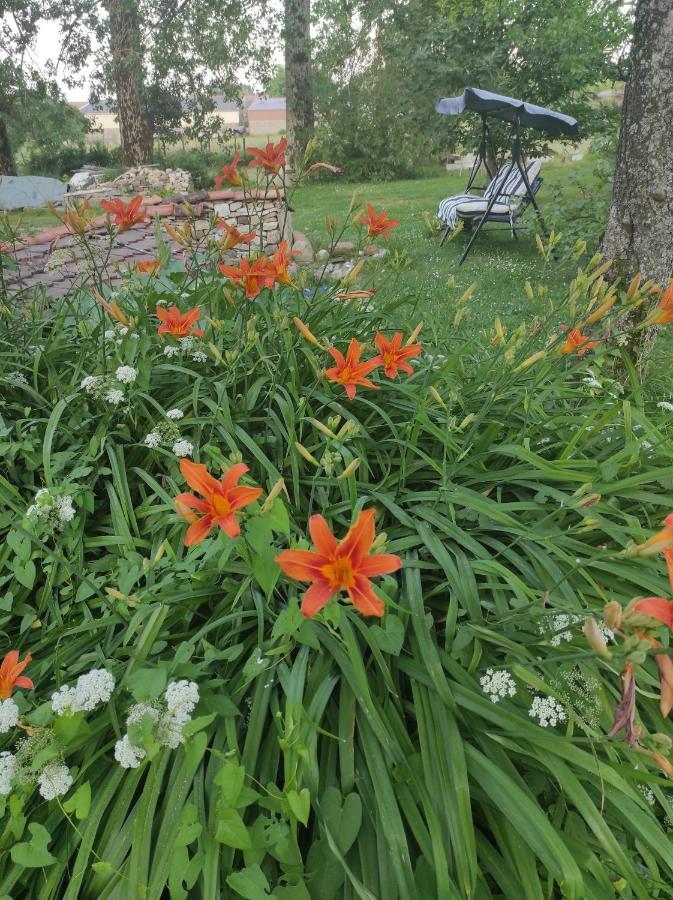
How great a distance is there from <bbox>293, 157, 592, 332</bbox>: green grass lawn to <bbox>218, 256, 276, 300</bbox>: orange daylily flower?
50 cm

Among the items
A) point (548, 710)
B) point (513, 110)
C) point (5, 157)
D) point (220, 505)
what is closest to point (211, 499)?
point (220, 505)

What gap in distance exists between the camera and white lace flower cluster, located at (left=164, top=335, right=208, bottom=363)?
1.60 meters

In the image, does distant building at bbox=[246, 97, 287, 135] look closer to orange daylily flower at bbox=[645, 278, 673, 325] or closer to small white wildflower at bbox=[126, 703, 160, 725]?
orange daylily flower at bbox=[645, 278, 673, 325]

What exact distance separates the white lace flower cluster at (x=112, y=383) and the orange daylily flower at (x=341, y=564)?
33.0 inches

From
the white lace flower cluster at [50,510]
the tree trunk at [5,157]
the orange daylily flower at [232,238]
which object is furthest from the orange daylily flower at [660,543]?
the tree trunk at [5,157]

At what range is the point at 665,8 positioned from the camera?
2500 mm

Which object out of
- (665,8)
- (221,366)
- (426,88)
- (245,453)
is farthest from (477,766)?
(426,88)

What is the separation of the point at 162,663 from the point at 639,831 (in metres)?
0.79

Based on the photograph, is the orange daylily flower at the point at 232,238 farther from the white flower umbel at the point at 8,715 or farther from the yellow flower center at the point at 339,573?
→ the white flower umbel at the point at 8,715

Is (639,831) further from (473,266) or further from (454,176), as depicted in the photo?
(454,176)

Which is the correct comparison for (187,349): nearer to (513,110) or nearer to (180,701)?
(180,701)

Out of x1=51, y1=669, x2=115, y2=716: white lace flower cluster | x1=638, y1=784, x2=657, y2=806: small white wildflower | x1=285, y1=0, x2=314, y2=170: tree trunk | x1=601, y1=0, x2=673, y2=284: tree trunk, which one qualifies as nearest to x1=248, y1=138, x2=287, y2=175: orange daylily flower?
x1=51, y1=669, x2=115, y2=716: white lace flower cluster

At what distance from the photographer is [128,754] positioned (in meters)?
0.86

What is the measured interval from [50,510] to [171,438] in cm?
34
